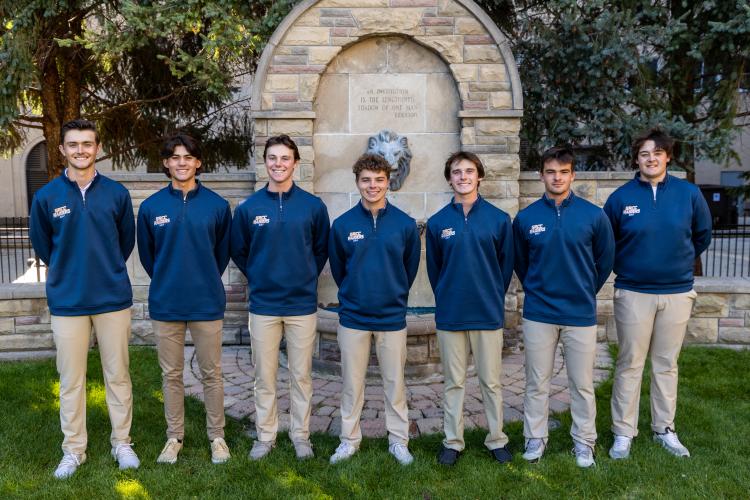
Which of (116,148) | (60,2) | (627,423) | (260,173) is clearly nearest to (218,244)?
(260,173)

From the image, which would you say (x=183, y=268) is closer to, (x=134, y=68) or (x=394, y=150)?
(x=394, y=150)

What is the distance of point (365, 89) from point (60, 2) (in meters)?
4.69

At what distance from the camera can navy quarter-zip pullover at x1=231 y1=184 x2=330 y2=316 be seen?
3660mm

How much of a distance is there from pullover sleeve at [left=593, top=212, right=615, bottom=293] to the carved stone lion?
268 cm

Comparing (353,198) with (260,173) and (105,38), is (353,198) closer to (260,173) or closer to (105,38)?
(260,173)

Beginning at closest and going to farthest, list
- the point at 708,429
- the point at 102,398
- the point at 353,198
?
the point at 708,429, the point at 102,398, the point at 353,198

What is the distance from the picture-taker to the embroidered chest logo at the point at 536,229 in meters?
3.59

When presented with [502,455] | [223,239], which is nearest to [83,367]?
[223,239]

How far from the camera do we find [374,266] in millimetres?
3611

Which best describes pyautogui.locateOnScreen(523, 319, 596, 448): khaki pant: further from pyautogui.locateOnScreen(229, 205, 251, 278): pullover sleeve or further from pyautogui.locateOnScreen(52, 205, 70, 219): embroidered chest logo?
pyautogui.locateOnScreen(52, 205, 70, 219): embroidered chest logo

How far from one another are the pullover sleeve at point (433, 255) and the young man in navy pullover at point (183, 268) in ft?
3.97

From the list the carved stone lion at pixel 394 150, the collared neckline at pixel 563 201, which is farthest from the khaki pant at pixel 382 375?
the carved stone lion at pixel 394 150

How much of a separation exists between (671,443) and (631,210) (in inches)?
56.7

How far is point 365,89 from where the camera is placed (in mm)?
6027
